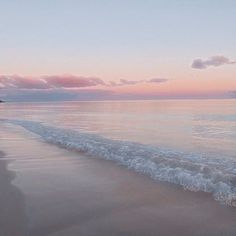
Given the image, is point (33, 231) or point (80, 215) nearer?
point (33, 231)

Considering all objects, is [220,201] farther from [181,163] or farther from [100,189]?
[181,163]

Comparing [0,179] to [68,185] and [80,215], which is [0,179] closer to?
[68,185]

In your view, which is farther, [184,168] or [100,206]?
[184,168]

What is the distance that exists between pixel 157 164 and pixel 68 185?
3618 millimetres

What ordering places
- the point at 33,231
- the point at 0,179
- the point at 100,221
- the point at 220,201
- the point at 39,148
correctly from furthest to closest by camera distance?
the point at 39,148, the point at 0,179, the point at 220,201, the point at 100,221, the point at 33,231

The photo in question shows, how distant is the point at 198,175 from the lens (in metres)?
10.2

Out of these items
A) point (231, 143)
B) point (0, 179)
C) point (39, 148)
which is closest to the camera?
point (0, 179)

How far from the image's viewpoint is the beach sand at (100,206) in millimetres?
6418

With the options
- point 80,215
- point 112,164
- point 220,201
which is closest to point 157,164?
point 112,164

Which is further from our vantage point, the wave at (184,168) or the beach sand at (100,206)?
the wave at (184,168)

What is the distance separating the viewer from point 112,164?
1284 centimetres

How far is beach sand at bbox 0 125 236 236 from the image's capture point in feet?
21.1

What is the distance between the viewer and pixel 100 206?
25.4ft

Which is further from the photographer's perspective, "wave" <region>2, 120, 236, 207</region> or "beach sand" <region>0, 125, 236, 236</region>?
"wave" <region>2, 120, 236, 207</region>
